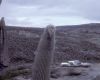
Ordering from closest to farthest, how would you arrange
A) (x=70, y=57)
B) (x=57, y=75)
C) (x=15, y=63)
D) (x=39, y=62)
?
(x=39, y=62) → (x=57, y=75) → (x=15, y=63) → (x=70, y=57)

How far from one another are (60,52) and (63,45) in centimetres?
282

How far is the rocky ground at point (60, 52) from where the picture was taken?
673 inches

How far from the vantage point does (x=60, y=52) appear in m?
24.0

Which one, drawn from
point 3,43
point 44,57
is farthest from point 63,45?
point 44,57

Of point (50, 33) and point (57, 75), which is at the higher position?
point (50, 33)

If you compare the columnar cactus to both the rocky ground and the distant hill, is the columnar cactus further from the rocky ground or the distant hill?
the distant hill

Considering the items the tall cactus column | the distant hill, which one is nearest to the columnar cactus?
the tall cactus column

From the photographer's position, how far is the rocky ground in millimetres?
17094

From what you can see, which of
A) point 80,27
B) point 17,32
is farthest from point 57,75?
point 80,27

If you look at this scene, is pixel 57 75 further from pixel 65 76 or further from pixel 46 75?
pixel 46 75

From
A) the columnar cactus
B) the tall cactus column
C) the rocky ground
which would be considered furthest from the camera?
the rocky ground

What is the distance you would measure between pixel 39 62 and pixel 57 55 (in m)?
16.7

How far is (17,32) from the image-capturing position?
103 feet

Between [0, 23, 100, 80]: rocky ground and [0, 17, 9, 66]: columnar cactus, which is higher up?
[0, 17, 9, 66]: columnar cactus
